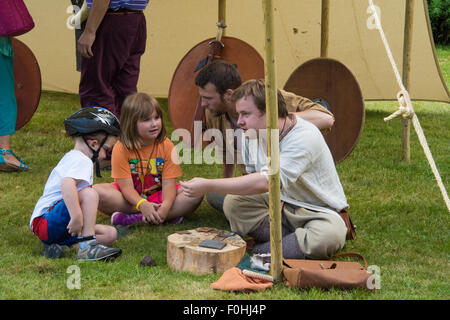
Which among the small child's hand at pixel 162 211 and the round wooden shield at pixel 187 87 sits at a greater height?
the round wooden shield at pixel 187 87

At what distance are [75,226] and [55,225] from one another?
13cm

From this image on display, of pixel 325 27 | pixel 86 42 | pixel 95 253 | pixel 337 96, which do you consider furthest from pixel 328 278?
pixel 325 27

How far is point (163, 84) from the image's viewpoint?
7.38m

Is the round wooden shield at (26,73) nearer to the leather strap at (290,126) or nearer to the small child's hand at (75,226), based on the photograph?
the small child's hand at (75,226)

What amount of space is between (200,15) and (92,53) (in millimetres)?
2606

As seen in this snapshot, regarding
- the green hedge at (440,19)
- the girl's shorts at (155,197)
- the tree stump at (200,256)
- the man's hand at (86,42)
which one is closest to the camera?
the tree stump at (200,256)

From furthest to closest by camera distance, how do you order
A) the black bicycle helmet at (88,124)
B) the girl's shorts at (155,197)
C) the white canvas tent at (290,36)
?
the white canvas tent at (290,36), the girl's shorts at (155,197), the black bicycle helmet at (88,124)

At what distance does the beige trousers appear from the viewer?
3170 mm

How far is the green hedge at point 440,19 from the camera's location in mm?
12383

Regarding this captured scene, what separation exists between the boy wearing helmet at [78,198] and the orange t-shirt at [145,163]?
1.44 ft

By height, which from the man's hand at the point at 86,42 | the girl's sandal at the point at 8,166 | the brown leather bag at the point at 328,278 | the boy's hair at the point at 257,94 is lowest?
the brown leather bag at the point at 328,278

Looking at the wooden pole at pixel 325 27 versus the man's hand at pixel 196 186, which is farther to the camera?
the wooden pole at pixel 325 27

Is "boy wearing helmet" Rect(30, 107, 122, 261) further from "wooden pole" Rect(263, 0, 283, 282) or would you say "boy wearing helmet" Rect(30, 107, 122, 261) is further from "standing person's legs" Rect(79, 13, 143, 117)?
"standing person's legs" Rect(79, 13, 143, 117)

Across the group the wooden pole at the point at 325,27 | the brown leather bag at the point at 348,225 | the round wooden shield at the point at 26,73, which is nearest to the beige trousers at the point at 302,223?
the brown leather bag at the point at 348,225
